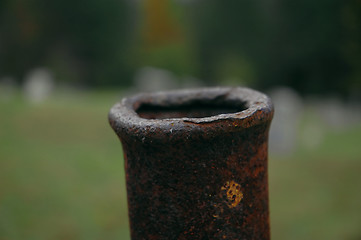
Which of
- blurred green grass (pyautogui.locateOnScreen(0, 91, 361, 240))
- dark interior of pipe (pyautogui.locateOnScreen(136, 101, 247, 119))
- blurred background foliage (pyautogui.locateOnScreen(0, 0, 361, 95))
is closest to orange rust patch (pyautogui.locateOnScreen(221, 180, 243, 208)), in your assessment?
dark interior of pipe (pyautogui.locateOnScreen(136, 101, 247, 119))

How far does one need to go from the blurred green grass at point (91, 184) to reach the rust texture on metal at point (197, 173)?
454cm

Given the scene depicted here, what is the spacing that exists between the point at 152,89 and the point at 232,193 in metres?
15.2

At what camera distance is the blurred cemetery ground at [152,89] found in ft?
22.5

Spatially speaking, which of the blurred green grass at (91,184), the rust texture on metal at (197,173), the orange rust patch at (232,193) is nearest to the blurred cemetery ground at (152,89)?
the blurred green grass at (91,184)

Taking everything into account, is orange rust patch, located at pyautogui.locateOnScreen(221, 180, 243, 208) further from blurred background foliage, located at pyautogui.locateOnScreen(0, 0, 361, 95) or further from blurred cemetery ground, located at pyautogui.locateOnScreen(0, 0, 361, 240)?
blurred background foliage, located at pyautogui.locateOnScreen(0, 0, 361, 95)

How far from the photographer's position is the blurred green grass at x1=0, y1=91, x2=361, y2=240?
634 centimetres

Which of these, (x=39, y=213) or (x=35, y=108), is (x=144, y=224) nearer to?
(x=39, y=213)

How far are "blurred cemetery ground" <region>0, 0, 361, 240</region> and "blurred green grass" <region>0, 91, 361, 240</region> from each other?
0.03 meters

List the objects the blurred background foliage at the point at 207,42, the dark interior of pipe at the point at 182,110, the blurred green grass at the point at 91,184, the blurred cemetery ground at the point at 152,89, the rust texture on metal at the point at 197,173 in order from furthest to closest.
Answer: the blurred background foliage at the point at 207,42, the blurred cemetery ground at the point at 152,89, the blurred green grass at the point at 91,184, the dark interior of pipe at the point at 182,110, the rust texture on metal at the point at 197,173

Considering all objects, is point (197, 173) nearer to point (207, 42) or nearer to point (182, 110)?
point (182, 110)

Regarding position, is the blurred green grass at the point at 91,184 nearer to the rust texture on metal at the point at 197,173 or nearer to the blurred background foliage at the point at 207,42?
the rust texture on metal at the point at 197,173

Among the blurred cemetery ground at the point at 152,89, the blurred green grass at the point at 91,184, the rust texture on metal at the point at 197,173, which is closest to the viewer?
the rust texture on metal at the point at 197,173

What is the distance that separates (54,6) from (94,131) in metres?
14.1

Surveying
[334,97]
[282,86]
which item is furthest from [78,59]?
[334,97]
